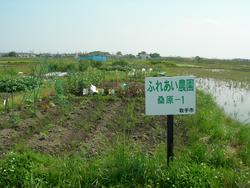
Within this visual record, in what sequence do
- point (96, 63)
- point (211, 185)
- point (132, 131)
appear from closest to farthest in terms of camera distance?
point (211, 185)
point (132, 131)
point (96, 63)

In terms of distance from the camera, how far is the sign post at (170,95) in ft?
15.9

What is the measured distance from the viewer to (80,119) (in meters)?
8.68

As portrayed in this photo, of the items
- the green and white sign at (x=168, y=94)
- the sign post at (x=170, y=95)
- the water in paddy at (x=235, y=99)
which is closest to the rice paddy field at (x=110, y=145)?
the water in paddy at (x=235, y=99)

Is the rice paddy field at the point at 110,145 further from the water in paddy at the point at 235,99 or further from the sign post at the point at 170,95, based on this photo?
the sign post at the point at 170,95

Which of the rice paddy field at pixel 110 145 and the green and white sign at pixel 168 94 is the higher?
the green and white sign at pixel 168 94

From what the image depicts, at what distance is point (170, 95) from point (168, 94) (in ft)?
0.10

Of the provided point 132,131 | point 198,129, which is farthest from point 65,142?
Result: point 198,129

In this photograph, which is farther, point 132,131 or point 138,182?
point 132,131

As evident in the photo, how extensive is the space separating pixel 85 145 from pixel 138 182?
1.86 metres

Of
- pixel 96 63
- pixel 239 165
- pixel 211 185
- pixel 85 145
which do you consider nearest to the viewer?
pixel 211 185

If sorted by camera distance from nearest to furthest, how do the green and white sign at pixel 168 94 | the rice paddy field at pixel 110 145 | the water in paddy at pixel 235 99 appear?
the rice paddy field at pixel 110 145 < the green and white sign at pixel 168 94 < the water in paddy at pixel 235 99

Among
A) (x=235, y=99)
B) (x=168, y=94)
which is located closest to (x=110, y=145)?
(x=168, y=94)

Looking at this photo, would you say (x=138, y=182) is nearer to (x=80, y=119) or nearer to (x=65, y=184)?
(x=65, y=184)

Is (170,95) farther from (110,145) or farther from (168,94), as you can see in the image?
(110,145)
